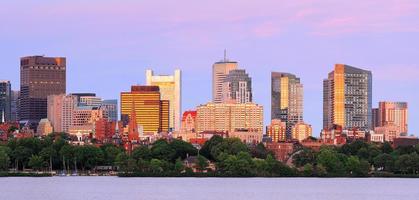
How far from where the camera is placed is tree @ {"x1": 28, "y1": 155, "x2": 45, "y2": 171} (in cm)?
14338

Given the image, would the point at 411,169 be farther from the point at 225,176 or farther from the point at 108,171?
the point at 108,171

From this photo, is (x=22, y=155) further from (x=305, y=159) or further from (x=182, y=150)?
(x=305, y=159)

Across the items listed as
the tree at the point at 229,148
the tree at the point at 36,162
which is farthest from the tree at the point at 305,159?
the tree at the point at 36,162

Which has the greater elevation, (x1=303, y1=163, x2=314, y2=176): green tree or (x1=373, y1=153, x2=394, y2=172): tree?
(x1=373, y1=153, x2=394, y2=172): tree

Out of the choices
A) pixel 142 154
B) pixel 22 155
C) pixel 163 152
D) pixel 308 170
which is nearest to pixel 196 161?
pixel 163 152

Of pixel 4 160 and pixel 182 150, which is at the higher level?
pixel 182 150

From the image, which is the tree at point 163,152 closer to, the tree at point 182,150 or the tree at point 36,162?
the tree at point 182,150
